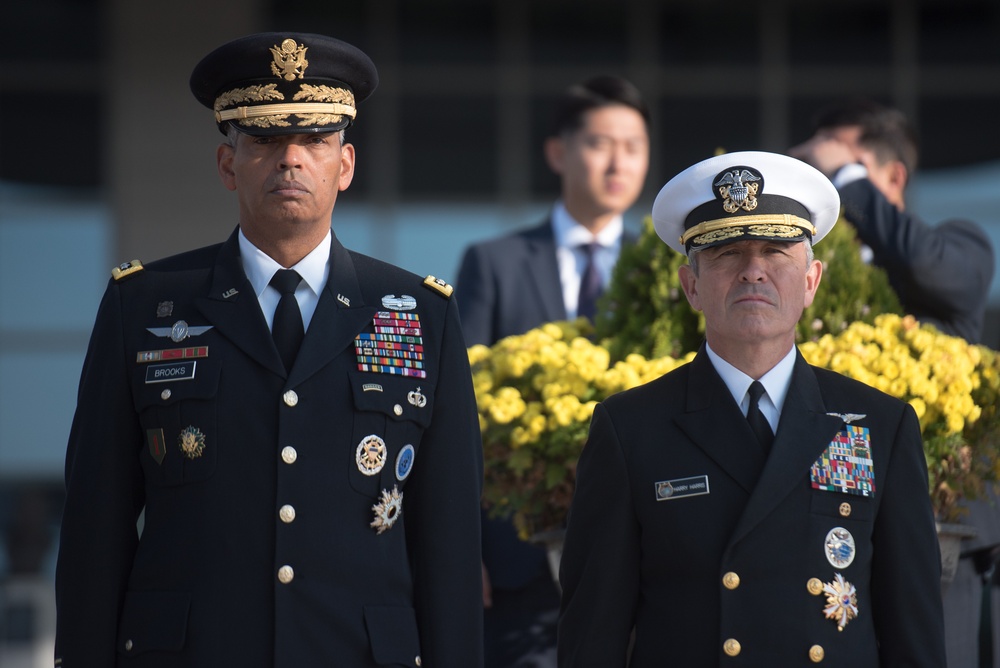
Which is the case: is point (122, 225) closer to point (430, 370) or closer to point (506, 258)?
point (506, 258)

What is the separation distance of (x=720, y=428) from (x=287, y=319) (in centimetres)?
92

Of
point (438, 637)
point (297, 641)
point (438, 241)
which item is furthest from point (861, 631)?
point (438, 241)

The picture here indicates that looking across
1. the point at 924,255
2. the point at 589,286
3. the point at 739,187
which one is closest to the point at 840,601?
the point at 739,187

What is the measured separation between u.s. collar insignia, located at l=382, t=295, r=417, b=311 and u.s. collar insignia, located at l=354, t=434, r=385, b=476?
12.5 inches

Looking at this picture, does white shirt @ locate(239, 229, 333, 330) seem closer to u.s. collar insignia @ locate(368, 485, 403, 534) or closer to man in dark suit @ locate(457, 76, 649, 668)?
u.s. collar insignia @ locate(368, 485, 403, 534)

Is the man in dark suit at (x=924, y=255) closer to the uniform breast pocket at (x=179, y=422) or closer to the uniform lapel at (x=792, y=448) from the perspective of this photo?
the uniform lapel at (x=792, y=448)

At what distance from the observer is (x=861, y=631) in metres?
3.05

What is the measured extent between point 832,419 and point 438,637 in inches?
36.1

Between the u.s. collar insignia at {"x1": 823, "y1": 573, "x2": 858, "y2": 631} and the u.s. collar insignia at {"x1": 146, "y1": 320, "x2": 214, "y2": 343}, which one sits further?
the u.s. collar insignia at {"x1": 146, "y1": 320, "x2": 214, "y2": 343}

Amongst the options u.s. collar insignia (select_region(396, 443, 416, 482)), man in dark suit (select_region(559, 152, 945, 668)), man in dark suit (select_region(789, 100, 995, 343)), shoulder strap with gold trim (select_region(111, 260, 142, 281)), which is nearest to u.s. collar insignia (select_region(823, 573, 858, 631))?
man in dark suit (select_region(559, 152, 945, 668))

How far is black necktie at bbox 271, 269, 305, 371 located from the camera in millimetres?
3146

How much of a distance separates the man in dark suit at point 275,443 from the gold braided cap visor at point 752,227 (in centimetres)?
58

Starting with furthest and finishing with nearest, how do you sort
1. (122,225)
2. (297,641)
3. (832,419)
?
(122,225) → (832,419) → (297,641)

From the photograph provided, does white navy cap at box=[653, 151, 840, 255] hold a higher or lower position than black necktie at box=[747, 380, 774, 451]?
higher
